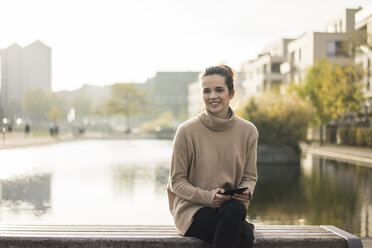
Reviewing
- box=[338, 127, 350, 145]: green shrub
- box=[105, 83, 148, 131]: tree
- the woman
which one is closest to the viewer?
the woman

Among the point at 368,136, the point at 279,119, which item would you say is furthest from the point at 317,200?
the point at 368,136

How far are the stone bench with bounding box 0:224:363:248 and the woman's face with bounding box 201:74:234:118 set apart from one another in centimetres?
101

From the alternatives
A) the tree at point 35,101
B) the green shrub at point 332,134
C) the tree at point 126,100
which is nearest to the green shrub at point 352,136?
the green shrub at point 332,134

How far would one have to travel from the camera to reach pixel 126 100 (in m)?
82.0

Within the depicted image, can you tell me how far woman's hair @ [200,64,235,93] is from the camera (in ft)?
13.3

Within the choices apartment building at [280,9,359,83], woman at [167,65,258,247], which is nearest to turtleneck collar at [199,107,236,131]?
woman at [167,65,258,247]

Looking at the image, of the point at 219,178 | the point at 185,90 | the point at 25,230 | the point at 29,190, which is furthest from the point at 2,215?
the point at 185,90

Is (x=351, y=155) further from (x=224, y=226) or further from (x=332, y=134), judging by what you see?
(x=224, y=226)

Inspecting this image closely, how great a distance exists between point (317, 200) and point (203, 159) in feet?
24.5

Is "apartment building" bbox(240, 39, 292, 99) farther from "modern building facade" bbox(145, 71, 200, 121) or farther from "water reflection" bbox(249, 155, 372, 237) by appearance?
"modern building facade" bbox(145, 71, 200, 121)

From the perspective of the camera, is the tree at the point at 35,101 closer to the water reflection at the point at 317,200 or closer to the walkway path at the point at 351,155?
the walkway path at the point at 351,155

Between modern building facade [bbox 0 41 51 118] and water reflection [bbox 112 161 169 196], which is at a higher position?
modern building facade [bbox 0 41 51 118]

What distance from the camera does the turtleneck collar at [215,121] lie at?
3983 millimetres

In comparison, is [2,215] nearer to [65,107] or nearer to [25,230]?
[25,230]
